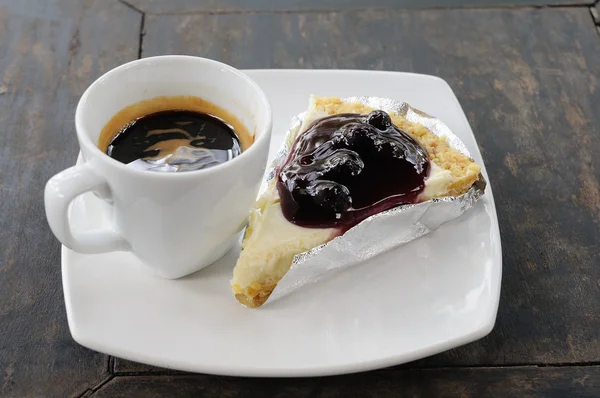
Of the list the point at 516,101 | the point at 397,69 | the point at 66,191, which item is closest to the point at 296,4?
the point at 397,69

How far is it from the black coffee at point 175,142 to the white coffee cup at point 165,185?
→ 4cm

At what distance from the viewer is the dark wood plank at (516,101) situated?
1.33 m

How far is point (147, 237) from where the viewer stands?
1151 mm

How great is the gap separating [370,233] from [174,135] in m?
0.39

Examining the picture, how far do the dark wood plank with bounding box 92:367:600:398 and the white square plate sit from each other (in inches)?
4.0

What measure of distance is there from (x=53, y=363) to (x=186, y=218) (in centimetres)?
37

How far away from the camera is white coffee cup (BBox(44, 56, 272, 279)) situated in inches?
41.9

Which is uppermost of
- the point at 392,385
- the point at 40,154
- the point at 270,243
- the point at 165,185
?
the point at 165,185

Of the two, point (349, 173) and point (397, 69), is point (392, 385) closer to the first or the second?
point (349, 173)

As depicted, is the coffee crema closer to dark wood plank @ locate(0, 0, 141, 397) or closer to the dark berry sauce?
the dark berry sauce

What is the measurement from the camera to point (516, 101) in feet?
5.98

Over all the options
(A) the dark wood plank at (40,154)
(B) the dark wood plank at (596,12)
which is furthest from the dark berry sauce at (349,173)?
(B) the dark wood plank at (596,12)

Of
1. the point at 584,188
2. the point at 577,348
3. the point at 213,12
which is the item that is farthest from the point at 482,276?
the point at 213,12

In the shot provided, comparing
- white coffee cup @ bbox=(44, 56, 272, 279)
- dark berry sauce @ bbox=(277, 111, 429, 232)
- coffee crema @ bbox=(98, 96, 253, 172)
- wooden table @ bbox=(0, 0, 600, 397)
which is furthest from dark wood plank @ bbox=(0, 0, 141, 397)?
dark berry sauce @ bbox=(277, 111, 429, 232)
